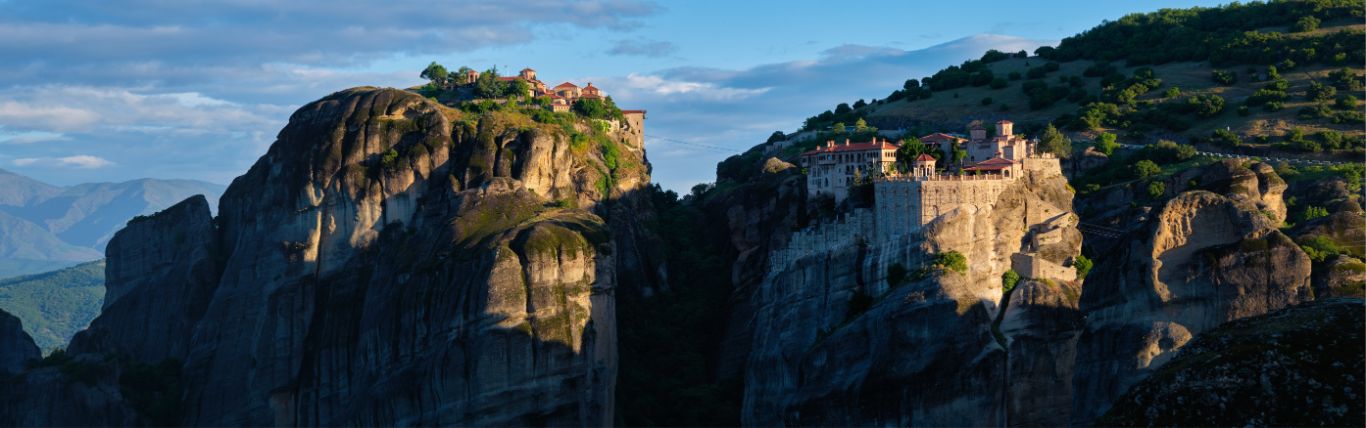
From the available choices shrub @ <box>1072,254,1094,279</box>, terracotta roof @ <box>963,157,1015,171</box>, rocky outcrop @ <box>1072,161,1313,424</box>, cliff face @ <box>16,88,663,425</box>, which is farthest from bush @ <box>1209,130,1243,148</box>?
rocky outcrop @ <box>1072,161,1313,424</box>

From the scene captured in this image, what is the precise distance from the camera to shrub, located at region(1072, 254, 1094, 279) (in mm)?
83875

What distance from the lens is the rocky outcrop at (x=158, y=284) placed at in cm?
11650

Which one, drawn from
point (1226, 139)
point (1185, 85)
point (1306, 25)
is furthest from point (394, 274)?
point (1306, 25)

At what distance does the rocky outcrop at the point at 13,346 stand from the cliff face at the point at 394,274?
365cm

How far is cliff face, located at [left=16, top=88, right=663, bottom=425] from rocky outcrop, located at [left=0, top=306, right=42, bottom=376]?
12.0 ft

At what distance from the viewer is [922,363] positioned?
78938 millimetres

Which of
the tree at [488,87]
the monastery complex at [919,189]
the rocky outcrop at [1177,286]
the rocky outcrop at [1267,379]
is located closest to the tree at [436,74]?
the tree at [488,87]

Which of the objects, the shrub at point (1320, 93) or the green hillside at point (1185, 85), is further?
the shrub at point (1320, 93)

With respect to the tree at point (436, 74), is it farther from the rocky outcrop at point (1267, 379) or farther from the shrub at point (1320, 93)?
the rocky outcrop at point (1267, 379)

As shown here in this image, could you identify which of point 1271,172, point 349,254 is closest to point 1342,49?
point 1271,172

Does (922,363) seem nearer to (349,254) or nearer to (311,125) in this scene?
(349,254)

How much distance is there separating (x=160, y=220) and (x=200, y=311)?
9661 mm

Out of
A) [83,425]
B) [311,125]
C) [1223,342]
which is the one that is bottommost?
[83,425]

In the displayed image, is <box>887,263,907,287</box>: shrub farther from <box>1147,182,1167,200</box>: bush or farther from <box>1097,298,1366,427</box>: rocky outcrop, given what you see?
<box>1097,298,1366,427</box>: rocky outcrop
